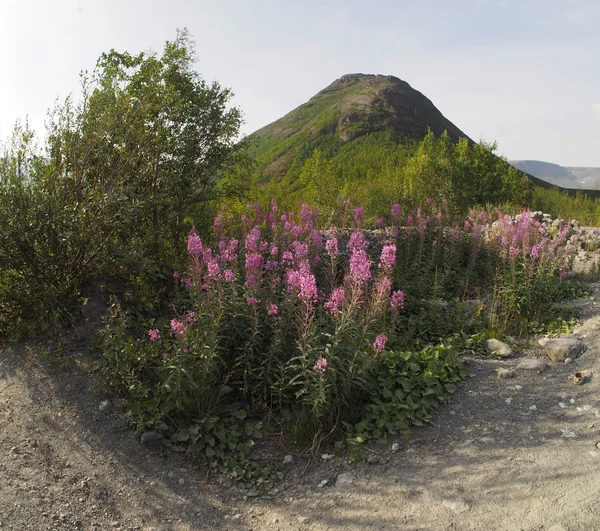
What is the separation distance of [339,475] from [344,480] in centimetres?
8

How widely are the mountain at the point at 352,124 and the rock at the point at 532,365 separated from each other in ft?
185

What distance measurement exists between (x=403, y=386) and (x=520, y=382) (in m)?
1.36

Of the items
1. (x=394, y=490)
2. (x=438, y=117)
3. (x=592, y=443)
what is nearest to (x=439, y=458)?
(x=394, y=490)

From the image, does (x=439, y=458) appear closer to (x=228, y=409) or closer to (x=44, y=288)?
(x=228, y=409)

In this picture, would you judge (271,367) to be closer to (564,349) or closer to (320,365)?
(320,365)

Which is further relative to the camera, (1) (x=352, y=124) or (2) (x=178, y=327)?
(1) (x=352, y=124)

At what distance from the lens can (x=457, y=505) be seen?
3.36 m

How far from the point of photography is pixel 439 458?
12.9ft

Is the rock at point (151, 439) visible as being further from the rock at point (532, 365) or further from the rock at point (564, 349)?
the rock at point (564, 349)

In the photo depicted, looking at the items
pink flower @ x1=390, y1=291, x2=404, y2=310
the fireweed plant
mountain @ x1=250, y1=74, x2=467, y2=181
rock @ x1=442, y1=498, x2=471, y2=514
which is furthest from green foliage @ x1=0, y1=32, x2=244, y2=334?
mountain @ x1=250, y1=74, x2=467, y2=181

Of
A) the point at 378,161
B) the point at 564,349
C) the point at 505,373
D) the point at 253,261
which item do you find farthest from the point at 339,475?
the point at 378,161

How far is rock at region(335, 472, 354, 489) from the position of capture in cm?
380

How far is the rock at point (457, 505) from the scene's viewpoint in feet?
10.9

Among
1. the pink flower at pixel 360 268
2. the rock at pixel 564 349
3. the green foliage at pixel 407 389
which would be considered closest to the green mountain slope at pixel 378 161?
the pink flower at pixel 360 268
